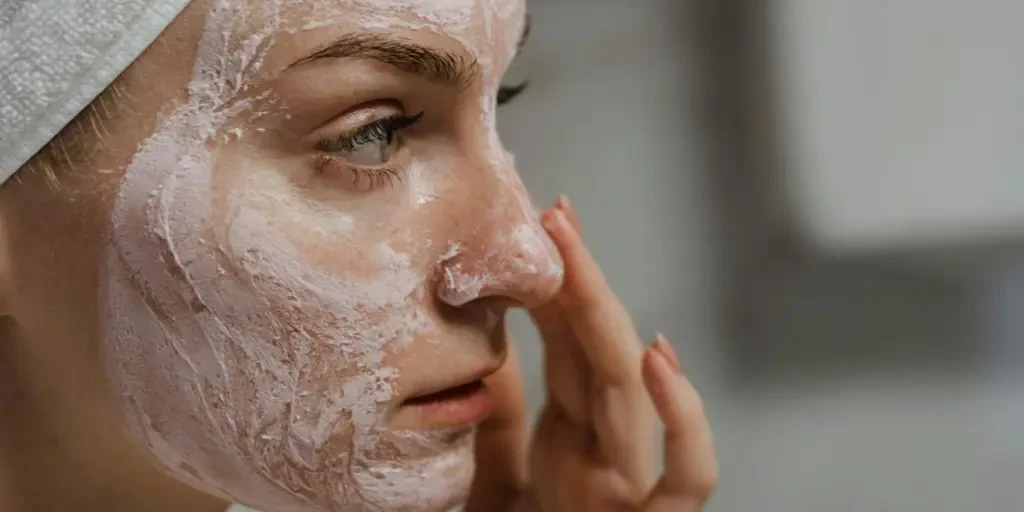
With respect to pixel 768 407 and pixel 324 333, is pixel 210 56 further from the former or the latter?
pixel 768 407

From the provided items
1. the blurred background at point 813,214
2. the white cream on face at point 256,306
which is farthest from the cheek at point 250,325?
the blurred background at point 813,214

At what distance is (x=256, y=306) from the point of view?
0.47 m

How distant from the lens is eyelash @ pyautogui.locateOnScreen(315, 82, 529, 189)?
0.49 metres

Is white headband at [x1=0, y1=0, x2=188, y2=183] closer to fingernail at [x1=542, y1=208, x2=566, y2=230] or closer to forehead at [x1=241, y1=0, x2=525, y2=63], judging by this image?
forehead at [x1=241, y1=0, x2=525, y2=63]

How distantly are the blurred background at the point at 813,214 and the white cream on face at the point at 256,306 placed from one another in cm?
63

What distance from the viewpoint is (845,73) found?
1.09m

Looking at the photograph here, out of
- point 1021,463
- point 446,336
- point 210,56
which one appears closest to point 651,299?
point 1021,463

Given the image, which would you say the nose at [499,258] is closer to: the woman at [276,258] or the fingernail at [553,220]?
the woman at [276,258]

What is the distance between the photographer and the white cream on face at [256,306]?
0.46 m

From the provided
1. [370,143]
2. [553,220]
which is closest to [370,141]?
[370,143]

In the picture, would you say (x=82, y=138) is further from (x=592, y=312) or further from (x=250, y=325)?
(x=592, y=312)

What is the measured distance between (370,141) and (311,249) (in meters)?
0.08

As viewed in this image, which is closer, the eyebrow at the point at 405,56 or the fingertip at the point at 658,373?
the eyebrow at the point at 405,56

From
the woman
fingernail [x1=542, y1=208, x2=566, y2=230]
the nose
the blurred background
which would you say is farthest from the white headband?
the blurred background
